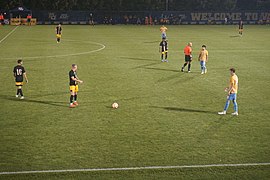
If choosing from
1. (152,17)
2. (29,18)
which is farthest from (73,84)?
(152,17)

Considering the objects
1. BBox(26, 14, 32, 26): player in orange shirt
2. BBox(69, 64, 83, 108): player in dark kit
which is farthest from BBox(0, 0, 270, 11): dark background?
BBox(69, 64, 83, 108): player in dark kit

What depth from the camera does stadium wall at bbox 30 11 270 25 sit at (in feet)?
237

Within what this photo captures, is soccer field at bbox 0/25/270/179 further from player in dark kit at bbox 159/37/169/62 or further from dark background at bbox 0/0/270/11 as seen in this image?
dark background at bbox 0/0/270/11

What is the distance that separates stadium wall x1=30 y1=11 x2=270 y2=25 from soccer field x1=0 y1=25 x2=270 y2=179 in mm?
45261

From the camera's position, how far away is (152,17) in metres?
76.0

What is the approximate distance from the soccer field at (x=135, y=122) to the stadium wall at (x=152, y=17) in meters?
45.3

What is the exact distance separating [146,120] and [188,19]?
65933 millimetres

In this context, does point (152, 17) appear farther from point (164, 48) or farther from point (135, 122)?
point (135, 122)

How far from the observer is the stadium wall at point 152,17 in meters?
72.4

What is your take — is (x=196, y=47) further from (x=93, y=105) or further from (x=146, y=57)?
(x=93, y=105)

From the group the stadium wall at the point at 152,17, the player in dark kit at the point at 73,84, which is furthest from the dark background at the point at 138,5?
the player in dark kit at the point at 73,84

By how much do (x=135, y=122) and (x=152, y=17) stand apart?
207ft

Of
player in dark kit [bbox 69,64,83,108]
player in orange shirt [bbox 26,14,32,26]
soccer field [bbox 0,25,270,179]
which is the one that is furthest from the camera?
player in orange shirt [bbox 26,14,32,26]

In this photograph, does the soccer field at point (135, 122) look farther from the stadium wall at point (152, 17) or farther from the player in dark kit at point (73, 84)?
the stadium wall at point (152, 17)
